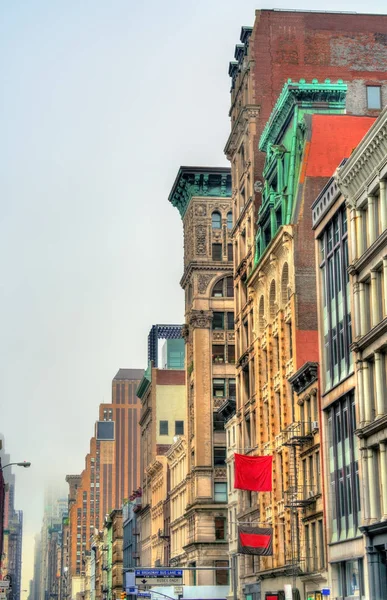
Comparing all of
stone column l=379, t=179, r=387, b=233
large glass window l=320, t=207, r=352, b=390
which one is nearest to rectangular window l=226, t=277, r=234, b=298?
large glass window l=320, t=207, r=352, b=390

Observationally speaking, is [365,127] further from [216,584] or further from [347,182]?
[216,584]

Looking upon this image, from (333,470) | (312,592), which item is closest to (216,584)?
(312,592)

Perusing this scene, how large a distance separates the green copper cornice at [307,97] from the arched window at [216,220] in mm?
→ 42482

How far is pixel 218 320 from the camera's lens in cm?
11694

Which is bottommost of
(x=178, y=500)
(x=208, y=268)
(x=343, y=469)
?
(x=343, y=469)

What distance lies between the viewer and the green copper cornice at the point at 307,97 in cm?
7244

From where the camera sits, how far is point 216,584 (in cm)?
10812

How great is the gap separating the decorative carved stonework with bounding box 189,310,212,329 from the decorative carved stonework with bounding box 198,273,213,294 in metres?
2.37

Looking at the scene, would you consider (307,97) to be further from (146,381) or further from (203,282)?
(146,381)

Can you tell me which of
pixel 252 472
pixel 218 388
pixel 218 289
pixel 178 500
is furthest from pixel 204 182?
pixel 252 472

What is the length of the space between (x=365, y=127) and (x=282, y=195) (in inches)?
266

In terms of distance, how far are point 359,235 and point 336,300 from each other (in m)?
5.76

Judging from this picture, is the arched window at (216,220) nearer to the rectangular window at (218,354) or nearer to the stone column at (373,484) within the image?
the rectangular window at (218,354)

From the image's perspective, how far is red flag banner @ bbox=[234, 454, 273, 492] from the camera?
221ft
